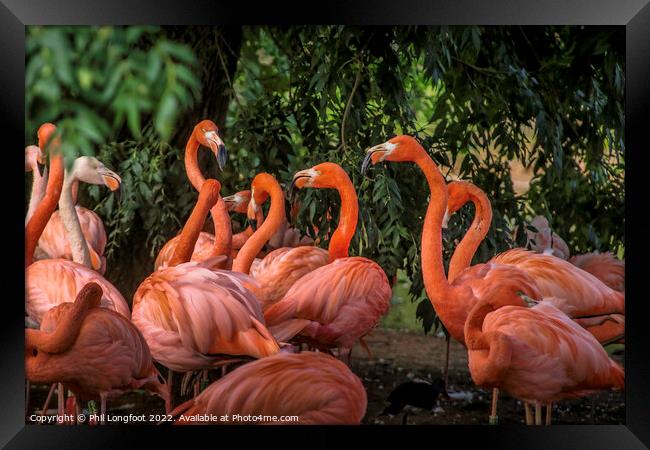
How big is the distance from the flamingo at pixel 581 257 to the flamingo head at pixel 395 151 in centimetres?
63

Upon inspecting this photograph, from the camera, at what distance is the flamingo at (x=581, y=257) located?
3.38m

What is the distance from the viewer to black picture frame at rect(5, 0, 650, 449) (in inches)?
126

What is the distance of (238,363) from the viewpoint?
10.8ft

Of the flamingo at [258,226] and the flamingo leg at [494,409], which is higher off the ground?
the flamingo at [258,226]

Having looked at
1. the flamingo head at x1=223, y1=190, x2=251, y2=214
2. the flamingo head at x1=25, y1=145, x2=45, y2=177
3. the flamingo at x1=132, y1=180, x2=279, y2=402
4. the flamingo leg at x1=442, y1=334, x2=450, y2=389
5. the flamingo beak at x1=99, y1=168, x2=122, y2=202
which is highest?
the flamingo head at x1=25, y1=145, x2=45, y2=177

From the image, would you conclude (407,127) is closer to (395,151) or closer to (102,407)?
(395,151)

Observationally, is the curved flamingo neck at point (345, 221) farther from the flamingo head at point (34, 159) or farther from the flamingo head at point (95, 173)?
the flamingo head at point (34, 159)

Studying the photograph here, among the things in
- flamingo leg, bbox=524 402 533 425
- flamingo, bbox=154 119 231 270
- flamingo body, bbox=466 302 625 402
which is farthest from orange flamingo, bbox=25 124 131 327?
flamingo leg, bbox=524 402 533 425

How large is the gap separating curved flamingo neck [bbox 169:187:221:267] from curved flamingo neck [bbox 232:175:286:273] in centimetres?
22

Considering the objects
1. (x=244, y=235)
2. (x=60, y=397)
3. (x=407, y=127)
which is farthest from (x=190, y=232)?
(x=407, y=127)

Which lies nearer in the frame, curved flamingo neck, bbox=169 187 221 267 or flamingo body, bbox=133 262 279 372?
flamingo body, bbox=133 262 279 372

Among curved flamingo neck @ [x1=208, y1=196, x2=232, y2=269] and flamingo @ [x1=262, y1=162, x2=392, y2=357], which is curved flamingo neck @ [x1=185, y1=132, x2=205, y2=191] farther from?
flamingo @ [x1=262, y1=162, x2=392, y2=357]

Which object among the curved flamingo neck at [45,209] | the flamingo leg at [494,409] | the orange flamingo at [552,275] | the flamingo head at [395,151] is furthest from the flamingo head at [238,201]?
the flamingo leg at [494,409]

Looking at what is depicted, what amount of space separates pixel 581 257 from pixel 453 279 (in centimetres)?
59
